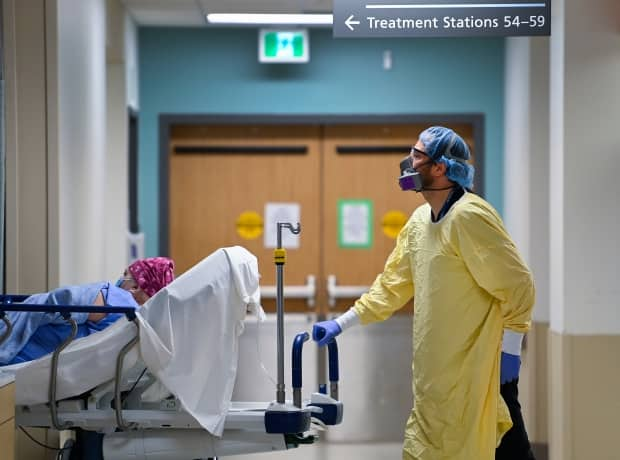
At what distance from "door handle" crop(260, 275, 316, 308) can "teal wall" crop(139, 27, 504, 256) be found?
0.79 m

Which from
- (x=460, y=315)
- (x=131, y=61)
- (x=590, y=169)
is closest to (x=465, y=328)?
(x=460, y=315)

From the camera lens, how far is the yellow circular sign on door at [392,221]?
22.6 feet

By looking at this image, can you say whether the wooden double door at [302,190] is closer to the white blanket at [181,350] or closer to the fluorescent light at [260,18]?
the fluorescent light at [260,18]

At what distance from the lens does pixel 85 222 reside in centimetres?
509

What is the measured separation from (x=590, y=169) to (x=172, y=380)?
220cm

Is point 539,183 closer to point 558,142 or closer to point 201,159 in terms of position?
point 558,142

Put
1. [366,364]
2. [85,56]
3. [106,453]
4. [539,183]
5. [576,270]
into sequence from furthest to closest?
1. [366,364]
2. [539,183]
3. [85,56]
4. [576,270]
5. [106,453]

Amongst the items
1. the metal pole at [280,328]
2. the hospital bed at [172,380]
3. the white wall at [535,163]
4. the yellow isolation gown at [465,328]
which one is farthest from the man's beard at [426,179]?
the white wall at [535,163]

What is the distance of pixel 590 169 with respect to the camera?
15.6 ft

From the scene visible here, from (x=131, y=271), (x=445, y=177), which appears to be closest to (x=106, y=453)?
(x=131, y=271)

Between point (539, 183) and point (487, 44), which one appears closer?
point (539, 183)

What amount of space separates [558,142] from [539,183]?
1313 mm

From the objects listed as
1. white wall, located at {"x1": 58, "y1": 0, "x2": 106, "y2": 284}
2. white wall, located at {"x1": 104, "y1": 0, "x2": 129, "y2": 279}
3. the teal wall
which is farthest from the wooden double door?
white wall, located at {"x1": 58, "y1": 0, "x2": 106, "y2": 284}

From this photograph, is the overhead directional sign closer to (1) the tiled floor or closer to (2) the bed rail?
(2) the bed rail
